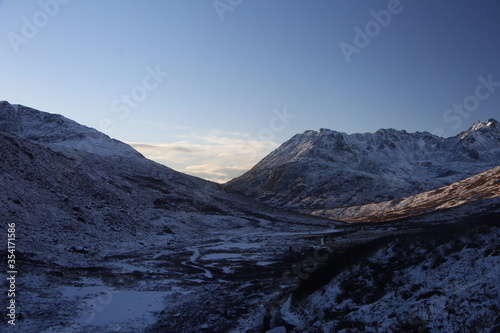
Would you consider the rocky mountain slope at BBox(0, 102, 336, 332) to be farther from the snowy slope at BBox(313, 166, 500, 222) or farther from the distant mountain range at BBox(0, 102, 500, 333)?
the snowy slope at BBox(313, 166, 500, 222)

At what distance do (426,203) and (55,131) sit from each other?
538 feet

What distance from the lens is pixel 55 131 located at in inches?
6009

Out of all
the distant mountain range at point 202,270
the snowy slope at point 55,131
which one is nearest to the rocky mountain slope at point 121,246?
the distant mountain range at point 202,270

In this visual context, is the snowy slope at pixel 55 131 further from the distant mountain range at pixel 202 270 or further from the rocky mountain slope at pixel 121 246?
the distant mountain range at pixel 202 270

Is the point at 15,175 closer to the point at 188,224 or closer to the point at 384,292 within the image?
the point at 188,224

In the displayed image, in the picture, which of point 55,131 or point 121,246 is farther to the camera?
point 55,131

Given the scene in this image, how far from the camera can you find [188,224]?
71.1m

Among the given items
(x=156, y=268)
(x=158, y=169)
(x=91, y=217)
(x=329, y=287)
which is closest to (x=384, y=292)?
(x=329, y=287)

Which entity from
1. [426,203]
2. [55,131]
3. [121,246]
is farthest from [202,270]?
[55,131]

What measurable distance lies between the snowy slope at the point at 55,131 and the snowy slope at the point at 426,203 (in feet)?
319

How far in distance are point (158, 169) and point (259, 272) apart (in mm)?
100355

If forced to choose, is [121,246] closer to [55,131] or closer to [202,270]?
[202,270]

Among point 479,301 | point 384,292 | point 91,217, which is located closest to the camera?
point 479,301

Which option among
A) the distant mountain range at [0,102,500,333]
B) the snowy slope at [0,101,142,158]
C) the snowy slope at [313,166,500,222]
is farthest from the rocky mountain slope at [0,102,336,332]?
the snowy slope at [0,101,142,158]
